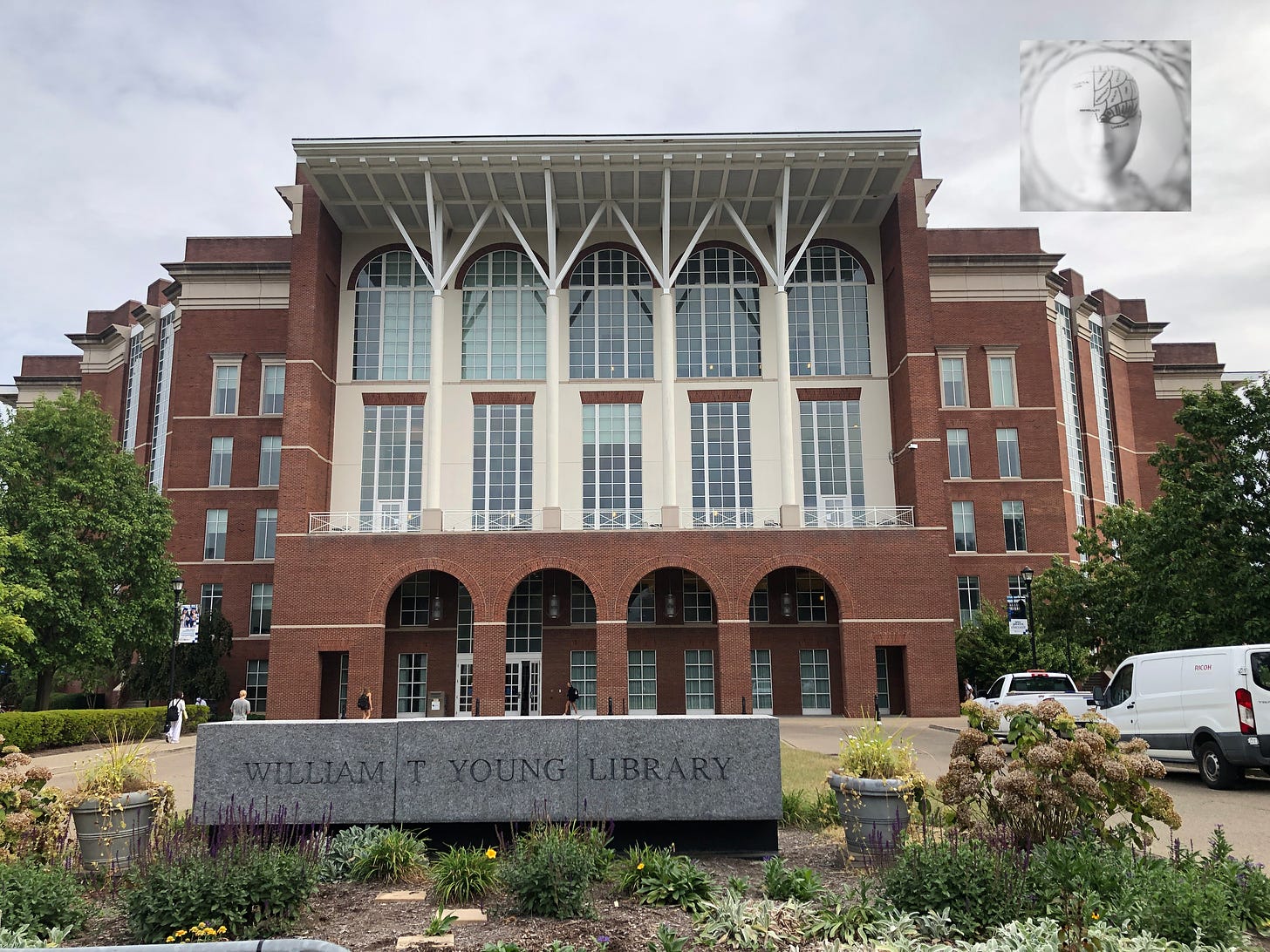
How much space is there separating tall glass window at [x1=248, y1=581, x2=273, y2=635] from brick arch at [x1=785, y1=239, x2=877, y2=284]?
25.0 metres

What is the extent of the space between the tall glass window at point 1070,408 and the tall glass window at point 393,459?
95.3 ft

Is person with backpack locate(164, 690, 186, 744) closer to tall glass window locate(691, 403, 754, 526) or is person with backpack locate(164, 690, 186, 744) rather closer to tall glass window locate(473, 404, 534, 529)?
tall glass window locate(473, 404, 534, 529)

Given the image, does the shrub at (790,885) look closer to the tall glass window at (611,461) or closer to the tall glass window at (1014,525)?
the tall glass window at (611,461)

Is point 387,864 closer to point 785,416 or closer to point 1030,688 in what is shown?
point 1030,688

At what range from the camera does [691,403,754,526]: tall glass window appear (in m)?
37.7

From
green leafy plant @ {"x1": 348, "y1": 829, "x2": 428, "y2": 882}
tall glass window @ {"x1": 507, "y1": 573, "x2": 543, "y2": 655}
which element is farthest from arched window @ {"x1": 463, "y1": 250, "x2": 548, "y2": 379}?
green leafy plant @ {"x1": 348, "y1": 829, "x2": 428, "y2": 882}

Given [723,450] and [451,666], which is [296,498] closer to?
[451,666]

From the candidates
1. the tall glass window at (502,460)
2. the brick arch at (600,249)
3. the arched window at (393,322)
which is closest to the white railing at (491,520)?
the tall glass window at (502,460)

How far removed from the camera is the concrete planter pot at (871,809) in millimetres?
8742

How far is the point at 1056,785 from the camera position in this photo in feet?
25.9

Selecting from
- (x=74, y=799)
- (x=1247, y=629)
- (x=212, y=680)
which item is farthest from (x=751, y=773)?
(x=212, y=680)

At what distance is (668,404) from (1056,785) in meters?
29.3

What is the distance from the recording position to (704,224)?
36.6m

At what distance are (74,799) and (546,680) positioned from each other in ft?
94.5
